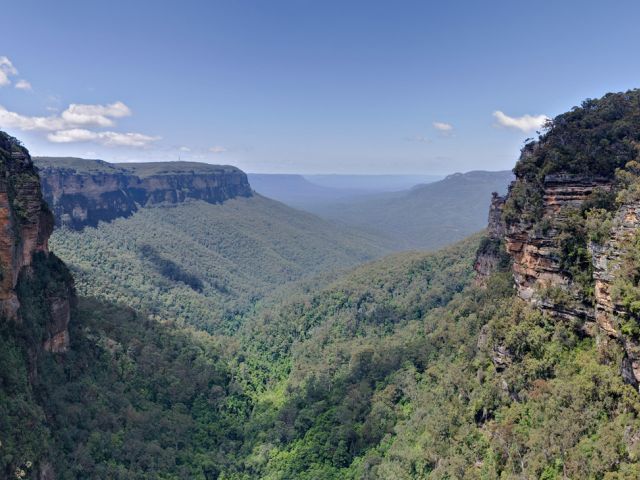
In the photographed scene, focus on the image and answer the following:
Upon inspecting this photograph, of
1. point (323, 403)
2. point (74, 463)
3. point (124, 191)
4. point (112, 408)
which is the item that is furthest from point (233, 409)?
point (124, 191)

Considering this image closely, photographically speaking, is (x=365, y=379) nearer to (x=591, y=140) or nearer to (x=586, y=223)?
(x=586, y=223)

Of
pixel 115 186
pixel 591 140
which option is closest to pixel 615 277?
pixel 591 140

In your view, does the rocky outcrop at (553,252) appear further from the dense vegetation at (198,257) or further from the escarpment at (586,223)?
the dense vegetation at (198,257)

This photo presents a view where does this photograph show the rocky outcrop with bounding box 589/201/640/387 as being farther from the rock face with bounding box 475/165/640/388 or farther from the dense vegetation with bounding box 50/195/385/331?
the dense vegetation with bounding box 50/195/385/331

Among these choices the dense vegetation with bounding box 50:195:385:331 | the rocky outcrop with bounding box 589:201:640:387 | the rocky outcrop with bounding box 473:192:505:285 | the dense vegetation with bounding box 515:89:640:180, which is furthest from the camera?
the dense vegetation with bounding box 50:195:385:331

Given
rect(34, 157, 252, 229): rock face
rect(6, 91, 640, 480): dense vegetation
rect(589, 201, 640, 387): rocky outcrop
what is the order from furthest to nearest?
rect(34, 157, 252, 229): rock face
rect(6, 91, 640, 480): dense vegetation
rect(589, 201, 640, 387): rocky outcrop

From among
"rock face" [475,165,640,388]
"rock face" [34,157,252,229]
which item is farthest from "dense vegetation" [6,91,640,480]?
"rock face" [34,157,252,229]

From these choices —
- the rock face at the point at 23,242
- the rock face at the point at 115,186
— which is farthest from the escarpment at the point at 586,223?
the rock face at the point at 115,186
